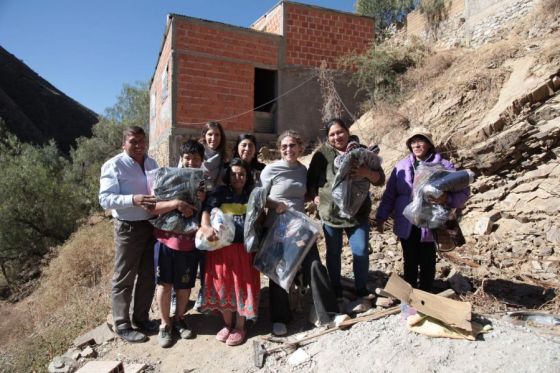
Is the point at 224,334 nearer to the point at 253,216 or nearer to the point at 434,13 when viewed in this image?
the point at 253,216

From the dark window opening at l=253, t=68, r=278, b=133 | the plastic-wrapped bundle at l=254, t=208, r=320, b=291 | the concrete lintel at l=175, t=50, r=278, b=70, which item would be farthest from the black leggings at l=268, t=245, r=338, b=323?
the concrete lintel at l=175, t=50, r=278, b=70

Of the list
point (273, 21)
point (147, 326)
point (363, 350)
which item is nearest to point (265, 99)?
point (273, 21)

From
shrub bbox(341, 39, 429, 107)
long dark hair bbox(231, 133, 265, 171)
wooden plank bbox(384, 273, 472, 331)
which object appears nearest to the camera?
wooden plank bbox(384, 273, 472, 331)

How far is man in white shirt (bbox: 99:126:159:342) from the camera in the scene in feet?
10.5

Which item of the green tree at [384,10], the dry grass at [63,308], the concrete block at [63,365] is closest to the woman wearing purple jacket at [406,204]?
the concrete block at [63,365]

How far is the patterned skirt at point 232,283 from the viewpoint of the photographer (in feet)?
10.2

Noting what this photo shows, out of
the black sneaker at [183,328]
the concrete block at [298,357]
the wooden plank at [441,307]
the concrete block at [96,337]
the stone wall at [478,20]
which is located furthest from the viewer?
the stone wall at [478,20]

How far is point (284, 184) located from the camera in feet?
10.6

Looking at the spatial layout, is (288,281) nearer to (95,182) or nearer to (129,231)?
(129,231)

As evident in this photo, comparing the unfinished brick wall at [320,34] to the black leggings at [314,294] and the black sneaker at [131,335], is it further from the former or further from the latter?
the black sneaker at [131,335]

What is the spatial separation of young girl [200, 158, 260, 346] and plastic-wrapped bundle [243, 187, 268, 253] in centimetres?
14

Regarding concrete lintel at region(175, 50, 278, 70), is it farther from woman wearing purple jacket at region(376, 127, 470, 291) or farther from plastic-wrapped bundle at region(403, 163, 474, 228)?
plastic-wrapped bundle at region(403, 163, 474, 228)

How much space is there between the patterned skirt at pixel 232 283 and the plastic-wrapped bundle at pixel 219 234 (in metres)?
0.19

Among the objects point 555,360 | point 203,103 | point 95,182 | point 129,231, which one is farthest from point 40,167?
point 555,360
